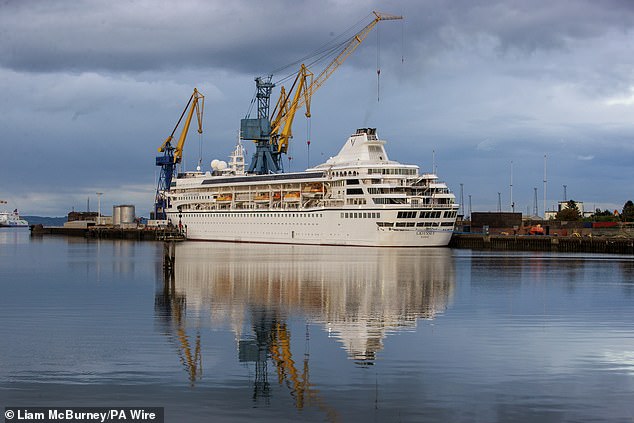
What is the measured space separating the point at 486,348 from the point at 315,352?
16.3ft

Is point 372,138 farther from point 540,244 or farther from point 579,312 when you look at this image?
point 579,312

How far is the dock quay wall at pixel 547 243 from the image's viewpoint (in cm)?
9000

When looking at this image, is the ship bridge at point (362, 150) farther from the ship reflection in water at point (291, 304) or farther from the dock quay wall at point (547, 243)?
the ship reflection in water at point (291, 304)

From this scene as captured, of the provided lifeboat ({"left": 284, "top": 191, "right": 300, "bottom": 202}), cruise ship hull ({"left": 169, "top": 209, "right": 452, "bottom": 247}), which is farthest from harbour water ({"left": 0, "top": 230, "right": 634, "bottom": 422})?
lifeboat ({"left": 284, "top": 191, "right": 300, "bottom": 202})

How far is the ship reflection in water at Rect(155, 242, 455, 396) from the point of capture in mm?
23359

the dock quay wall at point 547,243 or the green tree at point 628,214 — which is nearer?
the dock quay wall at point 547,243

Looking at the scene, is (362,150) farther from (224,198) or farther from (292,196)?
(224,198)

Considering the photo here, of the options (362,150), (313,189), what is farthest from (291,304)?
(313,189)

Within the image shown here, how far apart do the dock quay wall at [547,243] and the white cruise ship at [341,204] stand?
22.7 feet

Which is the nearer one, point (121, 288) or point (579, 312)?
point (579, 312)

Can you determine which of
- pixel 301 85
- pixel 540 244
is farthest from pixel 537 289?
pixel 301 85

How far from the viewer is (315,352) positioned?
23.4 meters

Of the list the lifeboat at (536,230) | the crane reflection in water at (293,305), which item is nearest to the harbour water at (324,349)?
the crane reflection in water at (293,305)

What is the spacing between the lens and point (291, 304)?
114 feet
